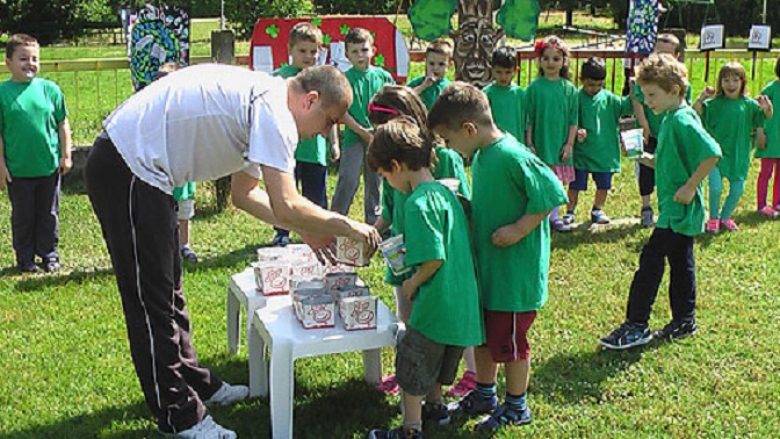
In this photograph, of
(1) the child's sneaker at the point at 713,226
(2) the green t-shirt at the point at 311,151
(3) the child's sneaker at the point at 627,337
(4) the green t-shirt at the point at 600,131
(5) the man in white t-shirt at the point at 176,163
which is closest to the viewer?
(5) the man in white t-shirt at the point at 176,163

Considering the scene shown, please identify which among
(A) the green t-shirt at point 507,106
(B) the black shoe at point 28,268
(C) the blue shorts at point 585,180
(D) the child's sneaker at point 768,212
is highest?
(A) the green t-shirt at point 507,106

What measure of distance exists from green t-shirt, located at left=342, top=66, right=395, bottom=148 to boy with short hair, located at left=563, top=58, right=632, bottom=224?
1.71m

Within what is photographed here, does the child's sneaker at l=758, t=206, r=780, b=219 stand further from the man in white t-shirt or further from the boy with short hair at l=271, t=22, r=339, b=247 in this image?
the man in white t-shirt

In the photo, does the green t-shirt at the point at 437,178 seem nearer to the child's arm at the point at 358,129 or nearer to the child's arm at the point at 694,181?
the child's arm at the point at 694,181

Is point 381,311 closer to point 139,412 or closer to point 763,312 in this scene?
point 139,412

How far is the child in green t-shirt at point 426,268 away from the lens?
3.42 metres

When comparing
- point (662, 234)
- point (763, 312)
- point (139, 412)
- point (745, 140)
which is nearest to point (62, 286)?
point (139, 412)

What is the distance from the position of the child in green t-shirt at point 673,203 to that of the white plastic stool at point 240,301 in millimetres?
1898

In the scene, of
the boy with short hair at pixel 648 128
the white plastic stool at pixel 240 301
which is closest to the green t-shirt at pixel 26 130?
the white plastic stool at pixel 240 301

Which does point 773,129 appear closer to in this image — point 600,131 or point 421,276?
point 600,131

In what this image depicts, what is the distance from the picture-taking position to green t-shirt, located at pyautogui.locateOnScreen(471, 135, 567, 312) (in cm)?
359

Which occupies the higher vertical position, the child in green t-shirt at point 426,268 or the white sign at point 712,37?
the white sign at point 712,37

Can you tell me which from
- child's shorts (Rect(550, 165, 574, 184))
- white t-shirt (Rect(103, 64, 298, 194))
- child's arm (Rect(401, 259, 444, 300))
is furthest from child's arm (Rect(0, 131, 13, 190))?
child's shorts (Rect(550, 165, 574, 184))

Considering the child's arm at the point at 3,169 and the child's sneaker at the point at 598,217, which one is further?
the child's sneaker at the point at 598,217
